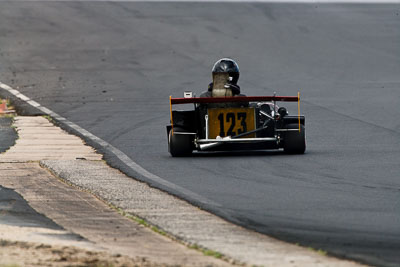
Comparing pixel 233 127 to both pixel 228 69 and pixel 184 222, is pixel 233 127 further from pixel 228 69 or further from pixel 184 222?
pixel 184 222

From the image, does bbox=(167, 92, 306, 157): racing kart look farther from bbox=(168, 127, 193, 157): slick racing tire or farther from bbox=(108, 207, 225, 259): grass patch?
bbox=(108, 207, 225, 259): grass patch

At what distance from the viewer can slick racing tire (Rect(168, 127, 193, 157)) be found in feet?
53.4

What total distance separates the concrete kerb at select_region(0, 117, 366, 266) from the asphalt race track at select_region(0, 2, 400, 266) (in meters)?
0.30

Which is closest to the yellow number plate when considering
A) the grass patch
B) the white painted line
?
the white painted line

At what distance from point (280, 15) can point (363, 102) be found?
75.2ft

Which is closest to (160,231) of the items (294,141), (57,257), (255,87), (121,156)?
(57,257)

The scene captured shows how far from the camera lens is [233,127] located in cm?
1611

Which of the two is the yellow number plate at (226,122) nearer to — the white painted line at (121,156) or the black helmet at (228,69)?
the black helmet at (228,69)

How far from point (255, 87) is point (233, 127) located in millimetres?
14213

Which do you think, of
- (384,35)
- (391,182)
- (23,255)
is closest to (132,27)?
(384,35)

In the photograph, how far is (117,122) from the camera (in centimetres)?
2272

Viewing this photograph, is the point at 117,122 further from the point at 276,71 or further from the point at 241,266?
the point at 241,266

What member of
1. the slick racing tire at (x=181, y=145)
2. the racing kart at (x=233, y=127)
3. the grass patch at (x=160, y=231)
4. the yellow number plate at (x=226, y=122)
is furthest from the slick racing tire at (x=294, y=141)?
the grass patch at (x=160, y=231)

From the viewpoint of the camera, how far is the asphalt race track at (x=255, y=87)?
1054cm
